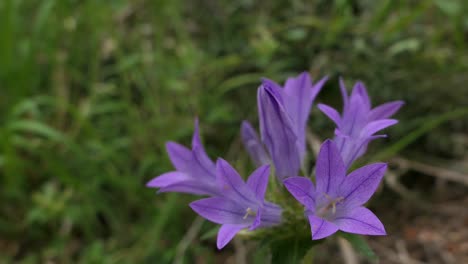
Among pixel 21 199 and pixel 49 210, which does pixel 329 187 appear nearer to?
pixel 49 210

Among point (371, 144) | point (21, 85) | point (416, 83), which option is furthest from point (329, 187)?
point (21, 85)

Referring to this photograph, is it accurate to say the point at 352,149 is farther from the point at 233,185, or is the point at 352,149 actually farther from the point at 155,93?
the point at 155,93

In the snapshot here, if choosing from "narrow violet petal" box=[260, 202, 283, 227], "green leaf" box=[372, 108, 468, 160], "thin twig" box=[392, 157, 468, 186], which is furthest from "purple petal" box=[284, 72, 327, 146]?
"thin twig" box=[392, 157, 468, 186]

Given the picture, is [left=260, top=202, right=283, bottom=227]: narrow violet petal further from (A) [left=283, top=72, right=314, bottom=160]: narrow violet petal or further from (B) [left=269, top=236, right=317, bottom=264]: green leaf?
(A) [left=283, top=72, right=314, bottom=160]: narrow violet petal

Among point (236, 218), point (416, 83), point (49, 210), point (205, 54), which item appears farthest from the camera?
point (205, 54)

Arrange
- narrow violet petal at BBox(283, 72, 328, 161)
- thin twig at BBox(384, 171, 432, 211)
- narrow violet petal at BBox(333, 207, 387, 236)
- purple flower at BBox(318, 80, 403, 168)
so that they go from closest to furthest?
narrow violet petal at BBox(333, 207, 387, 236) < purple flower at BBox(318, 80, 403, 168) < narrow violet petal at BBox(283, 72, 328, 161) < thin twig at BBox(384, 171, 432, 211)
